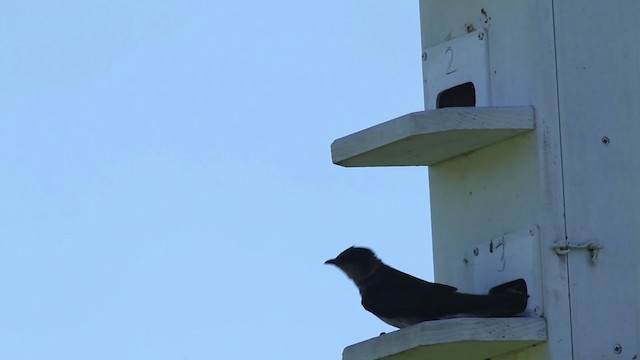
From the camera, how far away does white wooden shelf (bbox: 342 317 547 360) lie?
779cm

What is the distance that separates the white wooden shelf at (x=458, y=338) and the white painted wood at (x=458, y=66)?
0.97 m

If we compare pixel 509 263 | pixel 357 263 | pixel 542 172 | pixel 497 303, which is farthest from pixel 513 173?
pixel 357 263

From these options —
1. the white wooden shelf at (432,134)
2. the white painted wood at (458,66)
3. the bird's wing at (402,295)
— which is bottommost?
the bird's wing at (402,295)

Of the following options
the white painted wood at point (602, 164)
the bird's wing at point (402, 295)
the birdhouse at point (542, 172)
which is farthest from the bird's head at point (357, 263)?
the white painted wood at point (602, 164)

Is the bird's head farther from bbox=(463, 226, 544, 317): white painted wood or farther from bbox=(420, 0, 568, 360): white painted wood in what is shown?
bbox=(463, 226, 544, 317): white painted wood

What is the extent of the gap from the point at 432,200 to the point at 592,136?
0.92 m

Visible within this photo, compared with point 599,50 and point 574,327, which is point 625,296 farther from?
point 599,50

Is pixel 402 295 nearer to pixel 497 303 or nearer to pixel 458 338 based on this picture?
pixel 497 303

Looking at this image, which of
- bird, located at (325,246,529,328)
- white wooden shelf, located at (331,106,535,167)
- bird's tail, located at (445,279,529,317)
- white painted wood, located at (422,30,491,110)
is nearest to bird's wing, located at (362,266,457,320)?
bird, located at (325,246,529,328)

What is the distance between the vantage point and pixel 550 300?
791 centimetres

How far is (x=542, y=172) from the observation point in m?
8.05

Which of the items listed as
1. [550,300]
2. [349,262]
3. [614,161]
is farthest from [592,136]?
[349,262]

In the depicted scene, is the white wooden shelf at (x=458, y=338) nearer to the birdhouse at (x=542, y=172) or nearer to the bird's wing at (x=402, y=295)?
the birdhouse at (x=542, y=172)

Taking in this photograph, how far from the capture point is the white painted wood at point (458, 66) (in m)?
8.48
